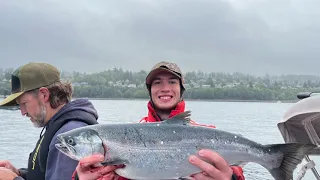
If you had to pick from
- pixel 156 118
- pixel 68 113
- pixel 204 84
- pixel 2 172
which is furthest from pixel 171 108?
pixel 204 84

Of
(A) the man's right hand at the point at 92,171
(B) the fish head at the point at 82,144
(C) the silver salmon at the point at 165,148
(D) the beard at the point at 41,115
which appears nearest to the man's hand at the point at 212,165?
(C) the silver salmon at the point at 165,148

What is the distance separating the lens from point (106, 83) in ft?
356

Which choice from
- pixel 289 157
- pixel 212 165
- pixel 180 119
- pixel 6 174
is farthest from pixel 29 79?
pixel 289 157

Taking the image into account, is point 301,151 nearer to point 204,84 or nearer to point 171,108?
point 171,108

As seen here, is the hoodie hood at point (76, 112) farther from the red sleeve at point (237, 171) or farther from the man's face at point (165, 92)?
the red sleeve at point (237, 171)

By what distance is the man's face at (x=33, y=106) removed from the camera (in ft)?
18.1

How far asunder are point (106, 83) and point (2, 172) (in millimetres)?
103905

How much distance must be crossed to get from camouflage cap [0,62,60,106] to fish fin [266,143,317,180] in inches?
135

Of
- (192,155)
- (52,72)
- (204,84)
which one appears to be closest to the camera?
(192,155)

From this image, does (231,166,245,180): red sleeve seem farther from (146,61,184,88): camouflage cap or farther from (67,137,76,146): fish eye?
(67,137,76,146): fish eye

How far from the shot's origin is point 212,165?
3.83 m

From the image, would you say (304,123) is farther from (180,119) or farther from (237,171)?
(180,119)

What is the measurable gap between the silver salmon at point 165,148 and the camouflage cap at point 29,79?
6.33 ft

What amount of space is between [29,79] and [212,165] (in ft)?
10.4
